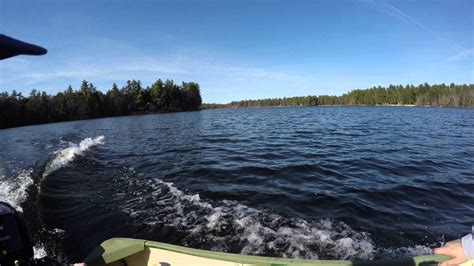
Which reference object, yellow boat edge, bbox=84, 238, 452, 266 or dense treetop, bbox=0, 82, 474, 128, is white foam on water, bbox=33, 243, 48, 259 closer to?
yellow boat edge, bbox=84, 238, 452, 266

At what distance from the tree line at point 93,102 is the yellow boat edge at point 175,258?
104952mm

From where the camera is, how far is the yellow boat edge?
4.70 metres

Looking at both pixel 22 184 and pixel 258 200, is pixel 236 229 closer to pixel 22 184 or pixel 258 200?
pixel 258 200

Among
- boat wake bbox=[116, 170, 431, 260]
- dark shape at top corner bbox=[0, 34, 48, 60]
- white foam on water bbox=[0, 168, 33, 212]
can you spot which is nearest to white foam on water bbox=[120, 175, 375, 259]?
boat wake bbox=[116, 170, 431, 260]

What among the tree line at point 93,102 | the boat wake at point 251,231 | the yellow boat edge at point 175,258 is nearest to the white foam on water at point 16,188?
the boat wake at point 251,231


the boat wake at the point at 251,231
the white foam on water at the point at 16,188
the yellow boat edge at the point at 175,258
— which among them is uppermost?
the yellow boat edge at the point at 175,258

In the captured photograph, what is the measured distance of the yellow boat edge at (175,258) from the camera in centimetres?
470

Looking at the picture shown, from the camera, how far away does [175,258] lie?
5168 millimetres

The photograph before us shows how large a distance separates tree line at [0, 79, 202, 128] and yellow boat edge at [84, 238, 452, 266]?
4132 inches

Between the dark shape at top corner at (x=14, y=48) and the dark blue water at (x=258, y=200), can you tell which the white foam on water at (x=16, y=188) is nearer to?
the dark blue water at (x=258, y=200)

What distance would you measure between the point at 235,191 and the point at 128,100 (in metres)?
123

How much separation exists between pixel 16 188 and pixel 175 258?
33.6 ft

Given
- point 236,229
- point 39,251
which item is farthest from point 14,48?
point 236,229

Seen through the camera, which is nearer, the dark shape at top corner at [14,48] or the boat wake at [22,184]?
the dark shape at top corner at [14,48]
